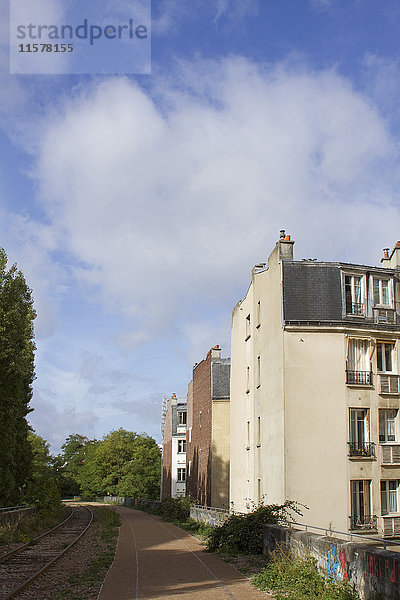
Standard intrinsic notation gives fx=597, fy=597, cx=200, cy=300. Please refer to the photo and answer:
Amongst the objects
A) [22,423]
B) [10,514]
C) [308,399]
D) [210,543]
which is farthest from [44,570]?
[22,423]

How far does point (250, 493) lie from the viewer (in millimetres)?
29031

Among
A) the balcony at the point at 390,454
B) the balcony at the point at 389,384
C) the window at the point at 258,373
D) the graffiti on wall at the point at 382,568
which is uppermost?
the window at the point at 258,373

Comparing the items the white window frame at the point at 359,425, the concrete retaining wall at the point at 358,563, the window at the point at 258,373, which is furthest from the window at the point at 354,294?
the concrete retaining wall at the point at 358,563

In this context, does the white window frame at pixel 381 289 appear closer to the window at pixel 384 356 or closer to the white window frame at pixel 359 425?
the window at pixel 384 356

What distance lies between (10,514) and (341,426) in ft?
46.5

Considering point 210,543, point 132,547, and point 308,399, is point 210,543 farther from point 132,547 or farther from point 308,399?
point 308,399

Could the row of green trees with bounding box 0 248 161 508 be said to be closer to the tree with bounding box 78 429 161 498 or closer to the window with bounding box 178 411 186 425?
the window with bounding box 178 411 186 425

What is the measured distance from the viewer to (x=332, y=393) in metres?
24.2

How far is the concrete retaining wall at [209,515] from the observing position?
23.7m

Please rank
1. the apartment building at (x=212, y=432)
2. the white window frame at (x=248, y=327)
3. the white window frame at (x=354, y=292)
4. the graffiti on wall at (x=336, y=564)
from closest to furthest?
the graffiti on wall at (x=336, y=564)
the white window frame at (x=354, y=292)
the white window frame at (x=248, y=327)
the apartment building at (x=212, y=432)

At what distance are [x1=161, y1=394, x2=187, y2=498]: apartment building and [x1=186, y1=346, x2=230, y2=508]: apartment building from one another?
12.8m

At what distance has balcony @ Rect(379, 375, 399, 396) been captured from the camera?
24656mm

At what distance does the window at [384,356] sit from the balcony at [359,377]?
35.9 inches

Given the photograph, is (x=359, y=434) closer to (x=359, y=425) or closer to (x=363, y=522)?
(x=359, y=425)
